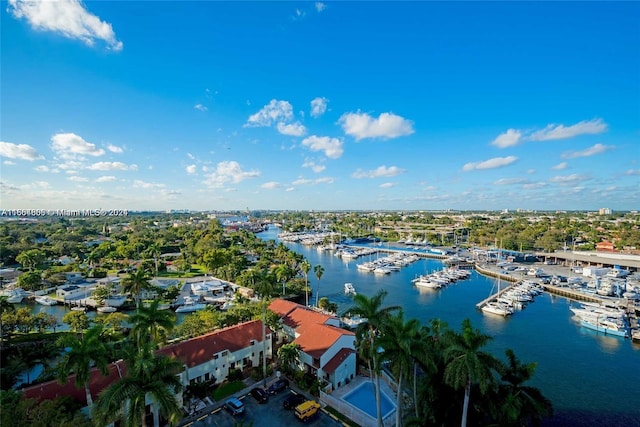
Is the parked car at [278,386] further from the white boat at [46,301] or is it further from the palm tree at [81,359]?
the white boat at [46,301]

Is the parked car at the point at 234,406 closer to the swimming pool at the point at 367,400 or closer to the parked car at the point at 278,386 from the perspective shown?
the parked car at the point at 278,386

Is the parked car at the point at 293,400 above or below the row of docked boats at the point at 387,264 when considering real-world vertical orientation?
above

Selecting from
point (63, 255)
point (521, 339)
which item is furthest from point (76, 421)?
point (63, 255)

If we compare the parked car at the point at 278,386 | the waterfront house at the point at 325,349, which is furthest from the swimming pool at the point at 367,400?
the parked car at the point at 278,386

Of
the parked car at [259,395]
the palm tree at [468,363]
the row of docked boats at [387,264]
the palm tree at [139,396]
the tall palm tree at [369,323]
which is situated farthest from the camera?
the row of docked boats at [387,264]

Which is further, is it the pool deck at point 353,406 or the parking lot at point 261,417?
the pool deck at point 353,406

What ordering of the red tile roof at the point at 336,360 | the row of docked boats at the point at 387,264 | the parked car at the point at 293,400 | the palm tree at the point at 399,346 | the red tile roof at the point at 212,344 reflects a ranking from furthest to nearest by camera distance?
the row of docked boats at the point at 387,264, the red tile roof at the point at 336,360, the red tile roof at the point at 212,344, the parked car at the point at 293,400, the palm tree at the point at 399,346

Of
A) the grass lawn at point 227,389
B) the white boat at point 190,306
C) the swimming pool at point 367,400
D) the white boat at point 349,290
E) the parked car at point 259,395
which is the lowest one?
the white boat at point 349,290

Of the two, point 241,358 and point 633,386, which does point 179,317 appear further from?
point 633,386
